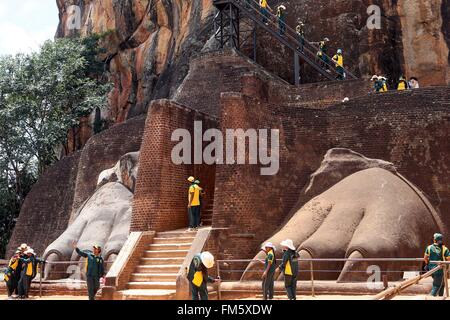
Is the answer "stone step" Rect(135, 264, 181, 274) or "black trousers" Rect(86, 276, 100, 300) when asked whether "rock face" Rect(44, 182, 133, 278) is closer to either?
"stone step" Rect(135, 264, 181, 274)

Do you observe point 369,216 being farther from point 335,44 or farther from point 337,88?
point 335,44

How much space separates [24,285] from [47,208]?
11326 millimetres

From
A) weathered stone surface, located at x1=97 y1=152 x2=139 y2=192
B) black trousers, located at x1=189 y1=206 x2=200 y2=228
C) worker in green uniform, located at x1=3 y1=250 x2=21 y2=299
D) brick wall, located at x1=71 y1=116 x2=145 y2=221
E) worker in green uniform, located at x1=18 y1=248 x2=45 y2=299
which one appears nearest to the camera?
worker in green uniform, located at x1=18 y1=248 x2=45 y2=299

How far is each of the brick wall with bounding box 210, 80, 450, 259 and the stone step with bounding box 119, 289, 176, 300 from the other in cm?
208

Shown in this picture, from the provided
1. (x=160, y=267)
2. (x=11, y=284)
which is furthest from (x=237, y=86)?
(x=11, y=284)

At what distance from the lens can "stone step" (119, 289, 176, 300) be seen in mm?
13016

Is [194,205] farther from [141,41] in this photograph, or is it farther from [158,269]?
[141,41]

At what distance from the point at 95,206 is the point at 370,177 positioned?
9089mm

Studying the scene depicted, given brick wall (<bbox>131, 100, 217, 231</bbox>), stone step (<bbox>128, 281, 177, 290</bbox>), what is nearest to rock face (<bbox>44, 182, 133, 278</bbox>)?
brick wall (<bbox>131, 100, 217, 231</bbox>)

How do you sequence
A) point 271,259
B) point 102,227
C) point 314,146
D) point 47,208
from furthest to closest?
point 47,208 < point 102,227 < point 314,146 < point 271,259

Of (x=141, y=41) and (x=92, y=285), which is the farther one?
(x=141, y=41)

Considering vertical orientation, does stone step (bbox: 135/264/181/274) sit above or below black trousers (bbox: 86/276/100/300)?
above

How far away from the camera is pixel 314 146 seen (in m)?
17.4

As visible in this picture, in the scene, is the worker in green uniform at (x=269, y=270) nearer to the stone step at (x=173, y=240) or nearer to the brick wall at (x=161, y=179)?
the stone step at (x=173, y=240)
